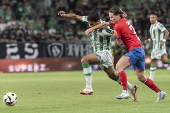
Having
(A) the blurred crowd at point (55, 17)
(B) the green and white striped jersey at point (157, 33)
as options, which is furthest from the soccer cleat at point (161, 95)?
(A) the blurred crowd at point (55, 17)

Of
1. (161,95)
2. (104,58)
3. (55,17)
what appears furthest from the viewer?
(55,17)

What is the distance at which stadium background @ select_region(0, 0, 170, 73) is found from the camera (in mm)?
25016

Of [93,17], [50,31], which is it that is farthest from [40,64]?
[93,17]

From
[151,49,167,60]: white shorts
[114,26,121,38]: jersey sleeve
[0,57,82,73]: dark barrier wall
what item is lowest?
[0,57,82,73]: dark barrier wall

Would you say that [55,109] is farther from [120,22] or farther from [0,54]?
[0,54]

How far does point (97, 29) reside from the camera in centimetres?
1175

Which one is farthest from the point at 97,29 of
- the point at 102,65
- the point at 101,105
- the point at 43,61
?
the point at 43,61

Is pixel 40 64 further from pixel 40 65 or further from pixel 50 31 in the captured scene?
pixel 50 31

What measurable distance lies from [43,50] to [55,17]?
386 centimetres

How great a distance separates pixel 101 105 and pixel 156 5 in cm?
2116

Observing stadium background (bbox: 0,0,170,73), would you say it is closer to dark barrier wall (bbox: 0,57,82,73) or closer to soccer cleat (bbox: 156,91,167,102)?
dark barrier wall (bbox: 0,57,82,73)

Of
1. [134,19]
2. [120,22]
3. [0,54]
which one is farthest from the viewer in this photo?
[134,19]

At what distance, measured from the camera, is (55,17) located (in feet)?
94.9

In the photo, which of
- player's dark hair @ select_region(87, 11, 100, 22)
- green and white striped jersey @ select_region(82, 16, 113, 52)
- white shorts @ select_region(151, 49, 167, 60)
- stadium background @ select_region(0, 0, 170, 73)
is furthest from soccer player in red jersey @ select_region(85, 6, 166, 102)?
stadium background @ select_region(0, 0, 170, 73)
